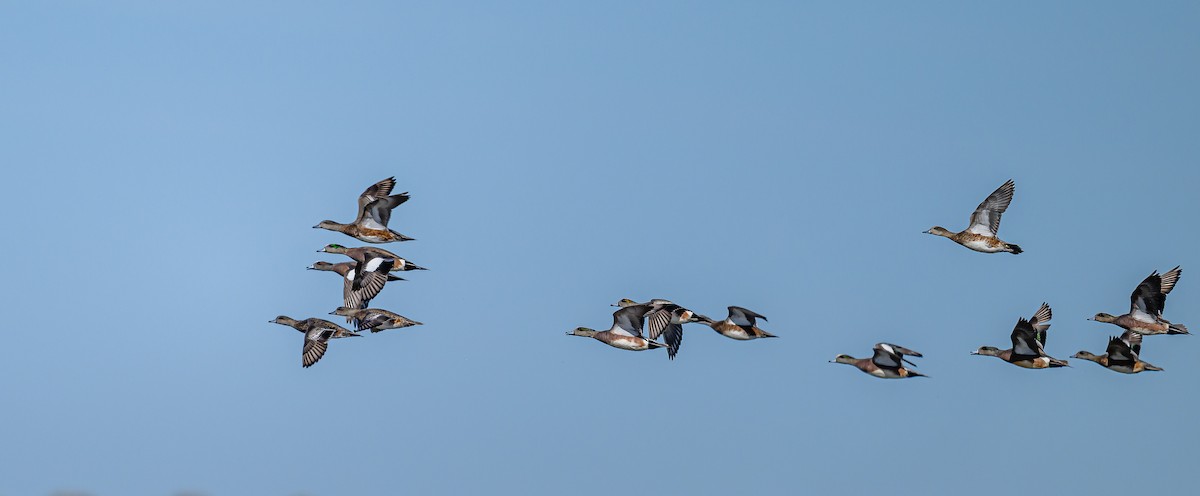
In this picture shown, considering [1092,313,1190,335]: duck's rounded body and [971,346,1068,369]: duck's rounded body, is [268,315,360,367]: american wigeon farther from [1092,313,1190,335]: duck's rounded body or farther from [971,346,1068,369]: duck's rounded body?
[1092,313,1190,335]: duck's rounded body

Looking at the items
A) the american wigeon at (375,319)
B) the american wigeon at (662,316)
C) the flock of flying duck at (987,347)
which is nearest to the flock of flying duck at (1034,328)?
the flock of flying duck at (987,347)

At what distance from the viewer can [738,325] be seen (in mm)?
57281

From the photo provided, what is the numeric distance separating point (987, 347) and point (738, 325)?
22.3ft

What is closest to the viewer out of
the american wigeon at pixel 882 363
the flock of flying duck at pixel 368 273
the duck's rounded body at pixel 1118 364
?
the american wigeon at pixel 882 363

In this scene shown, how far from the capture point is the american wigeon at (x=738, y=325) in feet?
185

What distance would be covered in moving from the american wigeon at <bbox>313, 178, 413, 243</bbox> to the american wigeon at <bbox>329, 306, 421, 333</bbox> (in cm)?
204

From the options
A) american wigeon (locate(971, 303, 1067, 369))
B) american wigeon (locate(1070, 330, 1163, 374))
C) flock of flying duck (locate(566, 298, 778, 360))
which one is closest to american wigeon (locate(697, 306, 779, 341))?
flock of flying duck (locate(566, 298, 778, 360))

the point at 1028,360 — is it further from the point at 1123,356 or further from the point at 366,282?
the point at 366,282

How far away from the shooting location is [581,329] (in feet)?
193

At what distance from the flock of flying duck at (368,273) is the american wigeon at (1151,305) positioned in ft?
65.9

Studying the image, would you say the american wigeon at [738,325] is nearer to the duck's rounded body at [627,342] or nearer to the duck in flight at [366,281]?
the duck's rounded body at [627,342]

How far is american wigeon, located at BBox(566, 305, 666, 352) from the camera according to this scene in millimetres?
55656

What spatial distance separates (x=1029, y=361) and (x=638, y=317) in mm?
10463

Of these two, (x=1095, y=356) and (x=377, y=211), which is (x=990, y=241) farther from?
(x=377, y=211)
